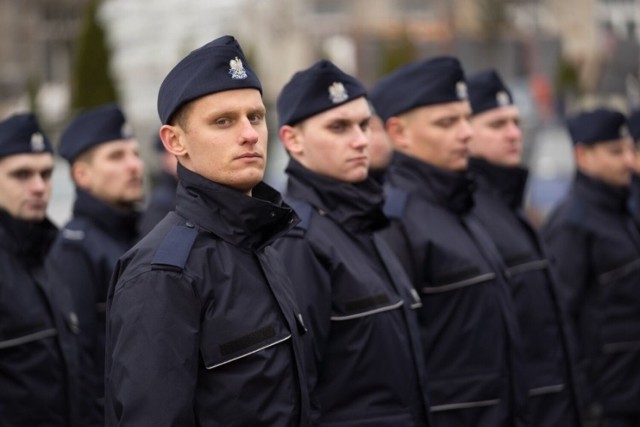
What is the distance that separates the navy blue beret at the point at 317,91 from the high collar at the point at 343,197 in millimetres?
221

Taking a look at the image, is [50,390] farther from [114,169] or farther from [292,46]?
[292,46]

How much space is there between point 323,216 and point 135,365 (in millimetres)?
1751

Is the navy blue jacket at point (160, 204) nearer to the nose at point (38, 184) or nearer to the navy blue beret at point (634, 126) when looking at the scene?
the nose at point (38, 184)

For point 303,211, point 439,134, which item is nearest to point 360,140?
point 303,211

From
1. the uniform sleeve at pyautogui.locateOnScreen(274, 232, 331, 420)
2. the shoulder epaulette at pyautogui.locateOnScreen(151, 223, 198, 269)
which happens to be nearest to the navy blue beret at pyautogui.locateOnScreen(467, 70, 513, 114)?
the uniform sleeve at pyautogui.locateOnScreen(274, 232, 331, 420)

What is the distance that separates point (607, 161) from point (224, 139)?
17.5 ft

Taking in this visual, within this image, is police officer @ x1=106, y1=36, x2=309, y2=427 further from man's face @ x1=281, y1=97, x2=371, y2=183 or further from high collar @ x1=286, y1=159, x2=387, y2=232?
man's face @ x1=281, y1=97, x2=371, y2=183

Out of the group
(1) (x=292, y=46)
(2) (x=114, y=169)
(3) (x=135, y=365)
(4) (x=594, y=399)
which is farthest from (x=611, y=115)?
(1) (x=292, y=46)

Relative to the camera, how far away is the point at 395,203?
7262 millimetres

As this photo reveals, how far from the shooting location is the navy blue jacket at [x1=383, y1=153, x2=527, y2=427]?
22.7ft

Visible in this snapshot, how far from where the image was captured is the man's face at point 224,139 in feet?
16.5

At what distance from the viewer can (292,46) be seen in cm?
5431

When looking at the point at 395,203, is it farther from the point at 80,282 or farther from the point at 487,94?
the point at 80,282

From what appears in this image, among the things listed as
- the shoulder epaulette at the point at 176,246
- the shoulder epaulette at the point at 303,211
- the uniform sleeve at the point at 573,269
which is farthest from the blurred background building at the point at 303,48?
the shoulder epaulette at the point at 176,246
